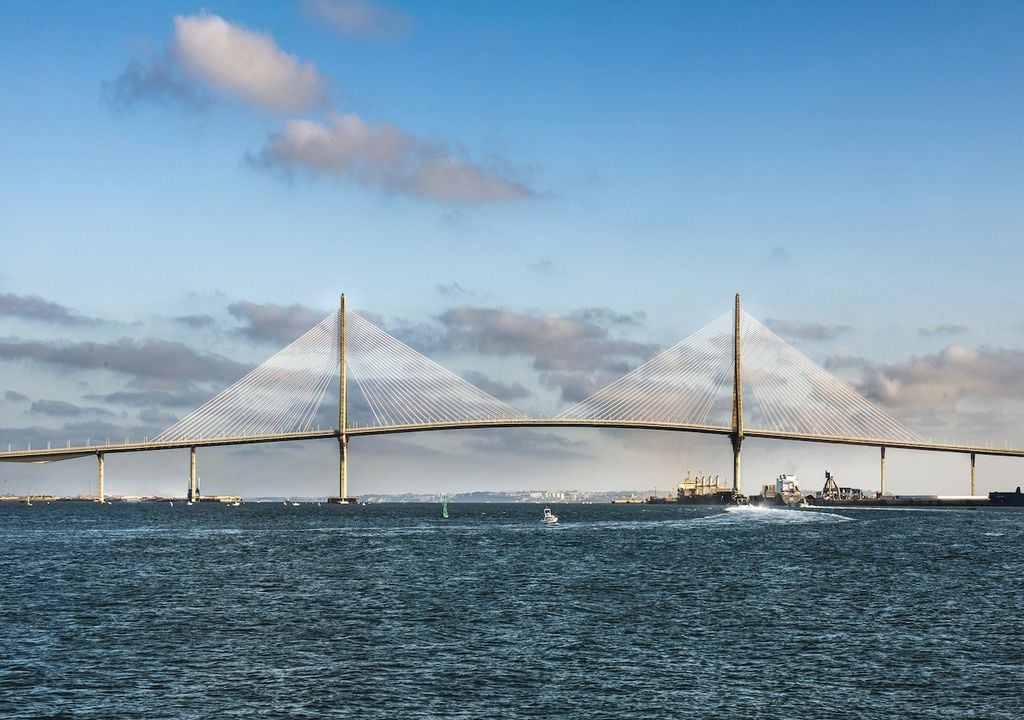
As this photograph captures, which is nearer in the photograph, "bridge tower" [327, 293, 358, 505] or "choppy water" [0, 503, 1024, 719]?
"choppy water" [0, 503, 1024, 719]

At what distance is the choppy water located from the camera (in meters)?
26.7

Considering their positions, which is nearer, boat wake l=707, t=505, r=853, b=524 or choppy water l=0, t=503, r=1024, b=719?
choppy water l=0, t=503, r=1024, b=719

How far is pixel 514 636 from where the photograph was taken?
3541 centimetres

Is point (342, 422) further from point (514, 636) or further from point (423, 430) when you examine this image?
point (514, 636)

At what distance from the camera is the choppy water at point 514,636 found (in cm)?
2670

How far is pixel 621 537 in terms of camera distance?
294 ft

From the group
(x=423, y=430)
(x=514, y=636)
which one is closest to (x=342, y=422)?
(x=423, y=430)

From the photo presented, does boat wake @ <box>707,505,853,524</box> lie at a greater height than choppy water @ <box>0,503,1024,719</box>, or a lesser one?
lesser

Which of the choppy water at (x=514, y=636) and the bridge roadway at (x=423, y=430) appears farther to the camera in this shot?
the bridge roadway at (x=423, y=430)

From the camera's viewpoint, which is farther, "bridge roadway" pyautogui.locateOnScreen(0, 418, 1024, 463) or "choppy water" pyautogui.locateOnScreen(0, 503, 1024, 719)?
"bridge roadway" pyautogui.locateOnScreen(0, 418, 1024, 463)

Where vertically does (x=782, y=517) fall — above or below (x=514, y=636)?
below

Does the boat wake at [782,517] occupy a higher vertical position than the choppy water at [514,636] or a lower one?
lower

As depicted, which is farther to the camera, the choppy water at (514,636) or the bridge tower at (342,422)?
the bridge tower at (342,422)

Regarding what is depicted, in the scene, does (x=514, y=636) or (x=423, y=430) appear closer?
(x=514, y=636)
